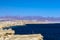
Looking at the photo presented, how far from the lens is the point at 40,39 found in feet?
59.7

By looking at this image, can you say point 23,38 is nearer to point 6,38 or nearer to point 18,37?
point 18,37

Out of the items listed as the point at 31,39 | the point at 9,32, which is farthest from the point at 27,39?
the point at 9,32

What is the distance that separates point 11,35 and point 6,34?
0.73 meters

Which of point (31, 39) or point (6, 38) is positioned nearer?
point (6, 38)

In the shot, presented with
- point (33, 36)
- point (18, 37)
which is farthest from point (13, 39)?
point (33, 36)

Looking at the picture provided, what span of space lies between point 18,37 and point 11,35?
617 mm

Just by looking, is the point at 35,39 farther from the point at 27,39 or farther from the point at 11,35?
the point at 11,35

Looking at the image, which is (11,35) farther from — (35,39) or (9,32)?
(35,39)

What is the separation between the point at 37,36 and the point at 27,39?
3.25 feet

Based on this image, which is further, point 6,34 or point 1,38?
point 6,34

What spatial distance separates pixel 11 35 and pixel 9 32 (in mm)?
684

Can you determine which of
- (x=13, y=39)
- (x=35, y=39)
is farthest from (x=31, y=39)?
(x=13, y=39)

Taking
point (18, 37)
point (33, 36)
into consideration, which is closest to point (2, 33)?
point (18, 37)

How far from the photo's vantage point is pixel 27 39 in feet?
58.7
